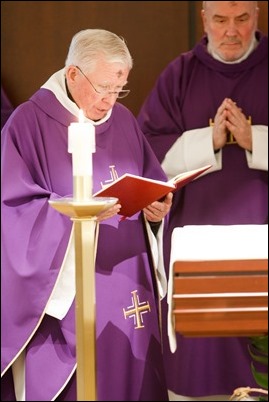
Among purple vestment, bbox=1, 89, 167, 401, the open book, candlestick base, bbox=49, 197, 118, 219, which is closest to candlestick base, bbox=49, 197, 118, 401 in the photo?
candlestick base, bbox=49, 197, 118, 219

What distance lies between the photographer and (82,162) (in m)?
2.27

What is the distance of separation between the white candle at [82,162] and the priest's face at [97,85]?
2.22 feet

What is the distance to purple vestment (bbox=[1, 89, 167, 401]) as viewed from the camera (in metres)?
2.83

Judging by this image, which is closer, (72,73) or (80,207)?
(80,207)

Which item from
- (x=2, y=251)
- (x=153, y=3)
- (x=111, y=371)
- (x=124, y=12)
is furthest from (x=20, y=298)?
(x=153, y=3)

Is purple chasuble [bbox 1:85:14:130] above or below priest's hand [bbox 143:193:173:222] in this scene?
above

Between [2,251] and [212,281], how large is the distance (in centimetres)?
86

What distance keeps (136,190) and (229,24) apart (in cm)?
122

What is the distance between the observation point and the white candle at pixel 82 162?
224 centimetres

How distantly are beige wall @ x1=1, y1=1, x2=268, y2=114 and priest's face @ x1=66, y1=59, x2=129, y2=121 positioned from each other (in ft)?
0.31

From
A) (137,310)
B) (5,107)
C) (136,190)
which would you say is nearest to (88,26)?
(5,107)

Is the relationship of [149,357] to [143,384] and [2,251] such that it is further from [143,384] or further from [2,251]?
[2,251]

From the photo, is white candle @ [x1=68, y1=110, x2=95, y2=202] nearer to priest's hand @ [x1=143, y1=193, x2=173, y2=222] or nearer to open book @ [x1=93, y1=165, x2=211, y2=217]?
open book @ [x1=93, y1=165, x2=211, y2=217]

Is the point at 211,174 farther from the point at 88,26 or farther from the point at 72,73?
the point at 72,73
